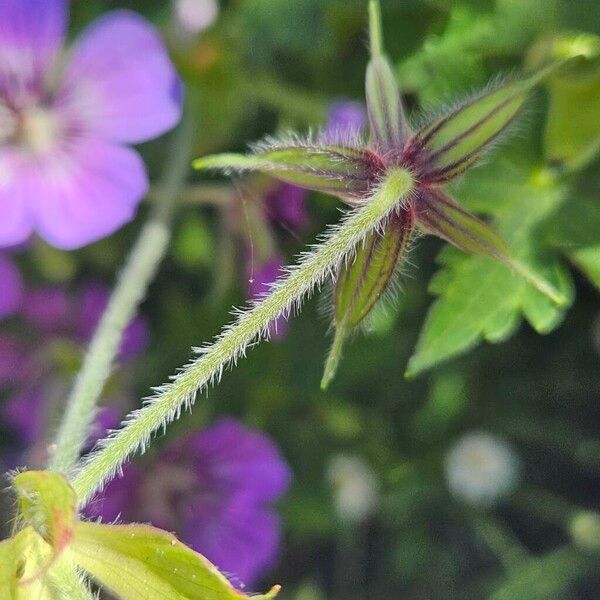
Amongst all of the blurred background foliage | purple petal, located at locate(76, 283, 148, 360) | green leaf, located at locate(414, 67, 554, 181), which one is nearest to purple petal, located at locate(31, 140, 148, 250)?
the blurred background foliage

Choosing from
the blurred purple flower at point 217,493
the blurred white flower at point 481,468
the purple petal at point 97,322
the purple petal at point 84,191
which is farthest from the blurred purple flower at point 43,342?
the blurred white flower at point 481,468

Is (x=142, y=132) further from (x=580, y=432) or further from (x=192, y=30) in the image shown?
(x=580, y=432)

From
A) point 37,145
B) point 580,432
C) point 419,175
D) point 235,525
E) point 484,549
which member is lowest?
point 484,549

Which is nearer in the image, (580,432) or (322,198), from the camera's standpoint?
(322,198)

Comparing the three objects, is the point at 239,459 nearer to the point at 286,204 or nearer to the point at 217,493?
the point at 217,493

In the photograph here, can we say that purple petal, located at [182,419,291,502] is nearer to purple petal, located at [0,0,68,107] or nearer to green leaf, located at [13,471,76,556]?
purple petal, located at [0,0,68,107]

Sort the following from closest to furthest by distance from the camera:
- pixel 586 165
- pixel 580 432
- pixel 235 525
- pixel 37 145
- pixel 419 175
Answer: pixel 419 175, pixel 586 165, pixel 37 145, pixel 235 525, pixel 580 432

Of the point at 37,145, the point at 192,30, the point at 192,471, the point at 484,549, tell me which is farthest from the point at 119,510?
the point at 484,549

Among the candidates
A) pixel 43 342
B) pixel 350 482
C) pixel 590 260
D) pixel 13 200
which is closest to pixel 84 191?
pixel 13 200
